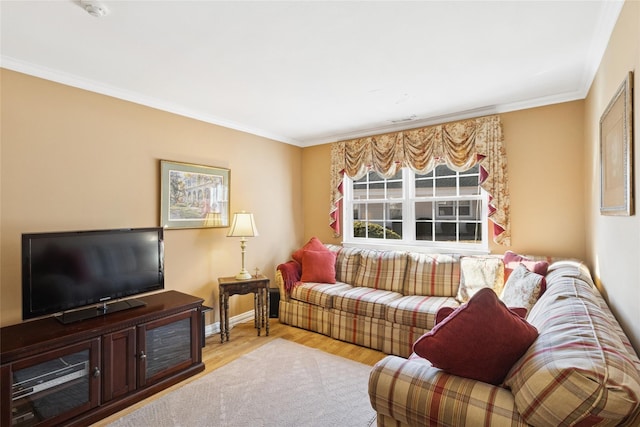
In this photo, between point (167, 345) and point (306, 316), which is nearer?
point (167, 345)

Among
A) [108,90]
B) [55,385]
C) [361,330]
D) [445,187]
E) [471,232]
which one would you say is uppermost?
[108,90]

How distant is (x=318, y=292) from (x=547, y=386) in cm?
270

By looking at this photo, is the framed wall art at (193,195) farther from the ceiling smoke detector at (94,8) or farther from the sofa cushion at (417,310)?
the sofa cushion at (417,310)

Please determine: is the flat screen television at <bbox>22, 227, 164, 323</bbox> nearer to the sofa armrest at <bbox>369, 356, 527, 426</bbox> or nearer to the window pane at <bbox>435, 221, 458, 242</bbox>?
the sofa armrest at <bbox>369, 356, 527, 426</bbox>

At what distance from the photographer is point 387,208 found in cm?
431

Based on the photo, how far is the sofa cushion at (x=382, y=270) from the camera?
3.65 meters

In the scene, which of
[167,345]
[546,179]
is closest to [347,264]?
[167,345]

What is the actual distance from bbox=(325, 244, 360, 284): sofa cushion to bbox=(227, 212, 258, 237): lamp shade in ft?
3.97

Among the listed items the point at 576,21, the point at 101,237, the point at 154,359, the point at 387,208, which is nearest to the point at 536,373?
the point at 576,21

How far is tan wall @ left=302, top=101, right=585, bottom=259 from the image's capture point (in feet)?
9.87

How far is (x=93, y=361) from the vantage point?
2148 mm

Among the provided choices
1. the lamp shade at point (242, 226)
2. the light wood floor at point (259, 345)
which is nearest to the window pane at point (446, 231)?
the light wood floor at point (259, 345)

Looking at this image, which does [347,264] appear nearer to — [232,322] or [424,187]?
[424,187]

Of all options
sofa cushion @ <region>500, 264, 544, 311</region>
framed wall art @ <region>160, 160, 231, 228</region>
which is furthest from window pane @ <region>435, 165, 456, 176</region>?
framed wall art @ <region>160, 160, 231, 228</region>
